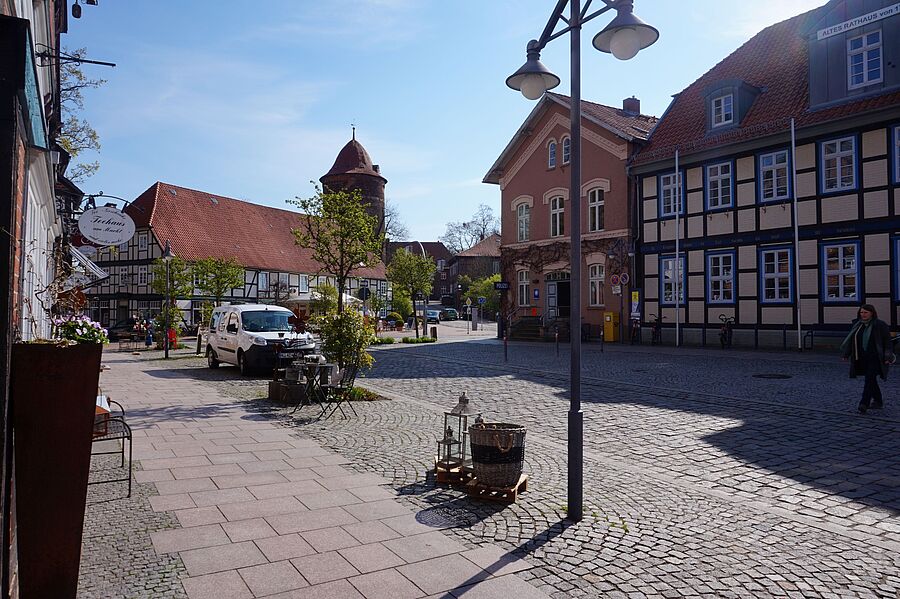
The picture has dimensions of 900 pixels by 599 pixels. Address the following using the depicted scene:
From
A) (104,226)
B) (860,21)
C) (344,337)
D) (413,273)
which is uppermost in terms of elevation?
(860,21)

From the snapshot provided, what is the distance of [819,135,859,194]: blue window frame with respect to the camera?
21859 mm

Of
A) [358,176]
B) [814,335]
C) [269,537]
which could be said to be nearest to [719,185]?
[814,335]

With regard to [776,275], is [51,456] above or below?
below

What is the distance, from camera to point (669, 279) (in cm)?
2773

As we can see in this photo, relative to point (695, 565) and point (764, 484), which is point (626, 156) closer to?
point (764, 484)

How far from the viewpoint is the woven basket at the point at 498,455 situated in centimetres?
588

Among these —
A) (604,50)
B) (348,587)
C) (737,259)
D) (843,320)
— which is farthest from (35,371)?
(737,259)

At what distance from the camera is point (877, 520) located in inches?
214

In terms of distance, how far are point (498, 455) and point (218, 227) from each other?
49665 mm

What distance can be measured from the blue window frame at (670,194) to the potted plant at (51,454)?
26.2 meters

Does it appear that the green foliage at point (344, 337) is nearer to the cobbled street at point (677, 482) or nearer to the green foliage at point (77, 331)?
the cobbled street at point (677, 482)

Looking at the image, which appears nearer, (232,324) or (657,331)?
(232,324)

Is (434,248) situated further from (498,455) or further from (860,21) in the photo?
(498,455)

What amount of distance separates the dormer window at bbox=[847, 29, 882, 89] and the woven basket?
21.8 metres
